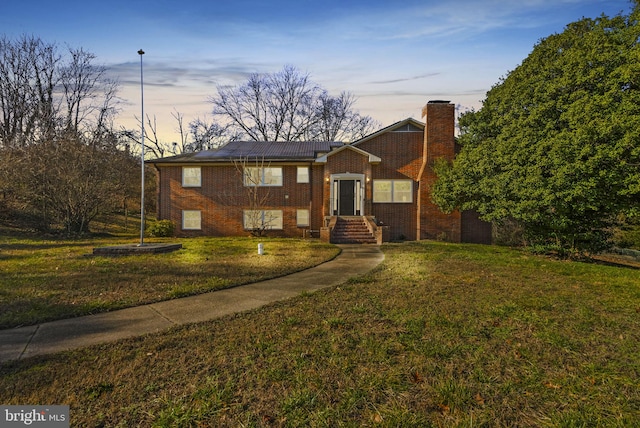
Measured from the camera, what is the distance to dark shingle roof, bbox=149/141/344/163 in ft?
65.7

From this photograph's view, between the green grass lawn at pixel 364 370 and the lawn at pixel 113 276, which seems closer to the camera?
the green grass lawn at pixel 364 370

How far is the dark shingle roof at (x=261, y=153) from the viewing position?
65.7ft

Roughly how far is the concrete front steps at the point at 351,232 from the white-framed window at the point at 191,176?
8832 mm

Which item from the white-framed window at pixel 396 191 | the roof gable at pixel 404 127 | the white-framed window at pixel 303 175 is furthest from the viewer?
the white-framed window at pixel 303 175

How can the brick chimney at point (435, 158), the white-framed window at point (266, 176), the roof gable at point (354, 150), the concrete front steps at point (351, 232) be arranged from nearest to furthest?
the concrete front steps at point (351, 232)
the brick chimney at point (435, 158)
the roof gable at point (354, 150)
the white-framed window at point (266, 176)

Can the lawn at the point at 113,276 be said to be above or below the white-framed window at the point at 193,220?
below

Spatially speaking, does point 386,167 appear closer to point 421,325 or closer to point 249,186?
point 249,186

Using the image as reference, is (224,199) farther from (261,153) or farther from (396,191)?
(396,191)

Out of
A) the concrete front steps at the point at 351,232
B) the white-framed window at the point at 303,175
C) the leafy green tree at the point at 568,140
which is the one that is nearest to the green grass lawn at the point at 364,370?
the leafy green tree at the point at 568,140

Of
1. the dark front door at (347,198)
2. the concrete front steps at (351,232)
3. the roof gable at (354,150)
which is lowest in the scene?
the concrete front steps at (351,232)

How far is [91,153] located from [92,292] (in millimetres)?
16098

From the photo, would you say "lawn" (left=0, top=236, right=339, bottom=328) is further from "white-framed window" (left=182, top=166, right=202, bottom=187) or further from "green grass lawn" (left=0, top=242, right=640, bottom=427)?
"white-framed window" (left=182, top=166, right=202, bottom=187)

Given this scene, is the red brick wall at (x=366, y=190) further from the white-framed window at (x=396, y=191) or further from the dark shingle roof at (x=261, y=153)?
the dark shingle roof at (x=261, y=153)

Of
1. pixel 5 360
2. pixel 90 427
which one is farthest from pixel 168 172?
pixel 90 427
